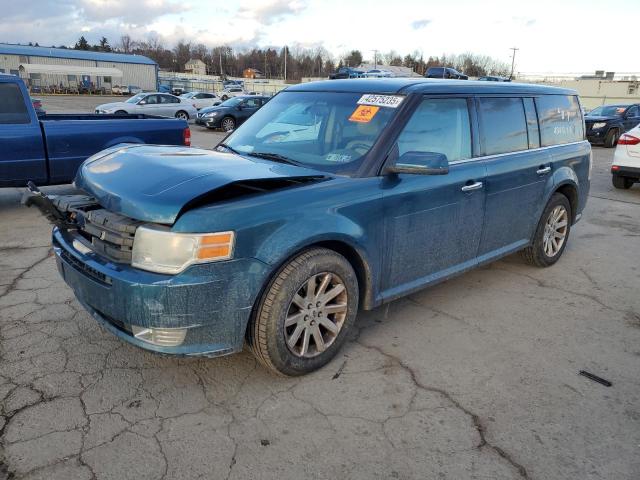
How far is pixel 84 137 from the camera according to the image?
7.07 meters

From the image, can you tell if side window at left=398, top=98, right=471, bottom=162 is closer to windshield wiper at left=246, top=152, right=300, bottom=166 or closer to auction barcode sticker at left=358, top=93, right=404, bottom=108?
auction barcode sticker at left=358, top=93, right=404, bottom=108

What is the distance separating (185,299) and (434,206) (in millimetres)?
1921

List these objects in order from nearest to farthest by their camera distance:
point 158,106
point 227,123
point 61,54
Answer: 1. point 227,123
2. point 158,106
3. point 61,54

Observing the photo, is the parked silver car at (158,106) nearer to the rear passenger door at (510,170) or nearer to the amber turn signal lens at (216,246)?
the rear passenger door at (510,170)

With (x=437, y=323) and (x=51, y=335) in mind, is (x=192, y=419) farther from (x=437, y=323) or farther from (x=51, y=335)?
(x=437, y=323)

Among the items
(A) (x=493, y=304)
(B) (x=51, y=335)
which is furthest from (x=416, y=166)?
(B) (x=51, y=335)

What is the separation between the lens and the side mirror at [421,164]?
10.4ft

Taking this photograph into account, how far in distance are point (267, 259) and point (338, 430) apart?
99cm

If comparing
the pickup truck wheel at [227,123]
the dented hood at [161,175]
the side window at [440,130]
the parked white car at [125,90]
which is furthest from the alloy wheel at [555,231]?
the parked white car at [125,90]

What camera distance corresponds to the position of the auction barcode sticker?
11.7 feet

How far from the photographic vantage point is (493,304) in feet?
14.6

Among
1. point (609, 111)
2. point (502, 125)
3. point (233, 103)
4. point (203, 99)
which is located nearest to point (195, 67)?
point (203, 99)

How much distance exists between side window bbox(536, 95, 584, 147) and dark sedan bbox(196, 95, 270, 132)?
1658 cm

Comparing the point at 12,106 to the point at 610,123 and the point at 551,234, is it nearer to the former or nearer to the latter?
the point at 551,234
